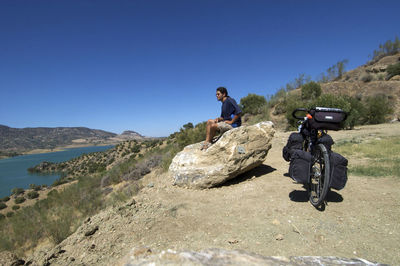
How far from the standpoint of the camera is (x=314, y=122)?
3051mm

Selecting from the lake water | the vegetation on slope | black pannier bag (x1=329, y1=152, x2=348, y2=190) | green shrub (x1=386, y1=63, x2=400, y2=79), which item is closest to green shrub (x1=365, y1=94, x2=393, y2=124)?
the vegetation on slope

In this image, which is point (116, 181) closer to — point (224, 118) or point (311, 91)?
point (224, 118)

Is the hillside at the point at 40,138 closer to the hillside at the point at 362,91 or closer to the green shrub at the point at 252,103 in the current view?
the green shrub at the point at 252,103

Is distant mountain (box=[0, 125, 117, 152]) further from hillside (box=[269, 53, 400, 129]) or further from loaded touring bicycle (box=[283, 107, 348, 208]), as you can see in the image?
loaded touring bicycle (box=[283, 107, 348, 208])

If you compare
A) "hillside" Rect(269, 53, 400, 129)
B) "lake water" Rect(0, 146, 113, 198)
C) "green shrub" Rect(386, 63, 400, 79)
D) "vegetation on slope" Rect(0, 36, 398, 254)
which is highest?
"green shrub" Rect(386, 63, 400, 79)

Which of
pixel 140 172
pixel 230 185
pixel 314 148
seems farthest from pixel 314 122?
pixel 140 172

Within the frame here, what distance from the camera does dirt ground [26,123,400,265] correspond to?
215 centimetres

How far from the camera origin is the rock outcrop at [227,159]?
4.43m

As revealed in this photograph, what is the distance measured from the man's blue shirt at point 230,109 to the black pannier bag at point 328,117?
7.19 ft

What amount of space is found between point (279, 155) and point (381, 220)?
4493 mm

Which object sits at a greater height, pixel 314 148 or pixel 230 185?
pixel 314 148

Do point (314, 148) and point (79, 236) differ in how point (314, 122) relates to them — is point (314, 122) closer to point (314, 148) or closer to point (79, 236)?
point (314, 148)

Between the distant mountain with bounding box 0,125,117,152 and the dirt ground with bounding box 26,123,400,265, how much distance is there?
141 metres

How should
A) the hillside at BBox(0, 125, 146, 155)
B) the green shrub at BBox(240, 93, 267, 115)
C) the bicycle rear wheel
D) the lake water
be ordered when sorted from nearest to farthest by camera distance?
the bicycle rear wheel
the green shrub at BBox(240, 93, 267, 115)
the lake water
the hillside at BBox(0, 125, 146, 155)
